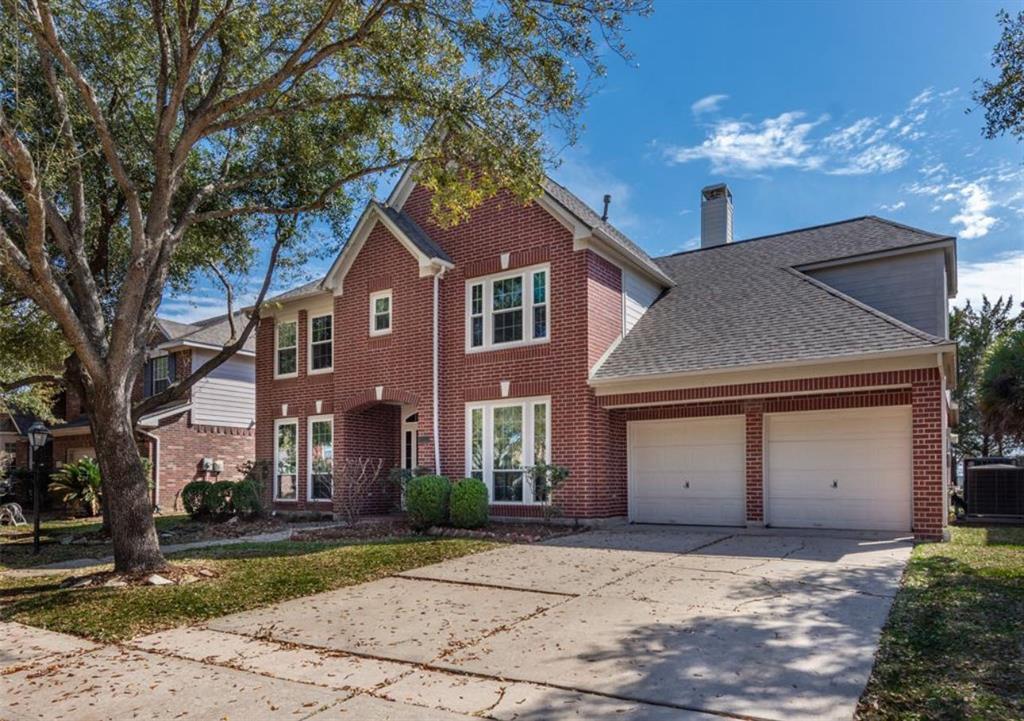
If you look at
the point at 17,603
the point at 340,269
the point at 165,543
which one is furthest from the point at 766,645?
the point at 340,269

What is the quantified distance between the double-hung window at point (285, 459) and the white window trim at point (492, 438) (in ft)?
19.4

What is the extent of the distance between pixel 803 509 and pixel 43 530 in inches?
671

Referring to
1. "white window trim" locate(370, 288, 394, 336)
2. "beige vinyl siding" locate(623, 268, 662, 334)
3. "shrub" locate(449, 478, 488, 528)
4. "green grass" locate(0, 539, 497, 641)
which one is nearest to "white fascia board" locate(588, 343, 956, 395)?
"beige vinyl siding" locate(623, 268, 662, 334)

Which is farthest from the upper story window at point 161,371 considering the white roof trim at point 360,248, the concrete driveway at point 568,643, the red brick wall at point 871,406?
the concrete driveway at point 568,643

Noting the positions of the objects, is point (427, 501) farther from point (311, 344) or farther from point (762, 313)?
point (762, 313)

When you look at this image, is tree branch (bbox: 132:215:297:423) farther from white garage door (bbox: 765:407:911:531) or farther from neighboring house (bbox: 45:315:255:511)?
white garage door (bbox: 765:407:911:531)

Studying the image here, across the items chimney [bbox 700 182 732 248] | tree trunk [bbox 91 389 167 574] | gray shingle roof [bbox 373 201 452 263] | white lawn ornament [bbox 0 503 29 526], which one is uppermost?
chimney [bbox 700 182 732 248]

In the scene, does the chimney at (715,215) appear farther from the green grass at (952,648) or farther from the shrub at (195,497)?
the shrub at (195,497)

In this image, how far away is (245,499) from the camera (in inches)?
677

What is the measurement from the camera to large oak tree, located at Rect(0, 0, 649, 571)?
28.5 feet

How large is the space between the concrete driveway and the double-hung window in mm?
10593

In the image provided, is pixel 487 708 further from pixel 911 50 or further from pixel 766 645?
pixel 911 50

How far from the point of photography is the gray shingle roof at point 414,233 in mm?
15745

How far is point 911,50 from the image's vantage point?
11219 mm
